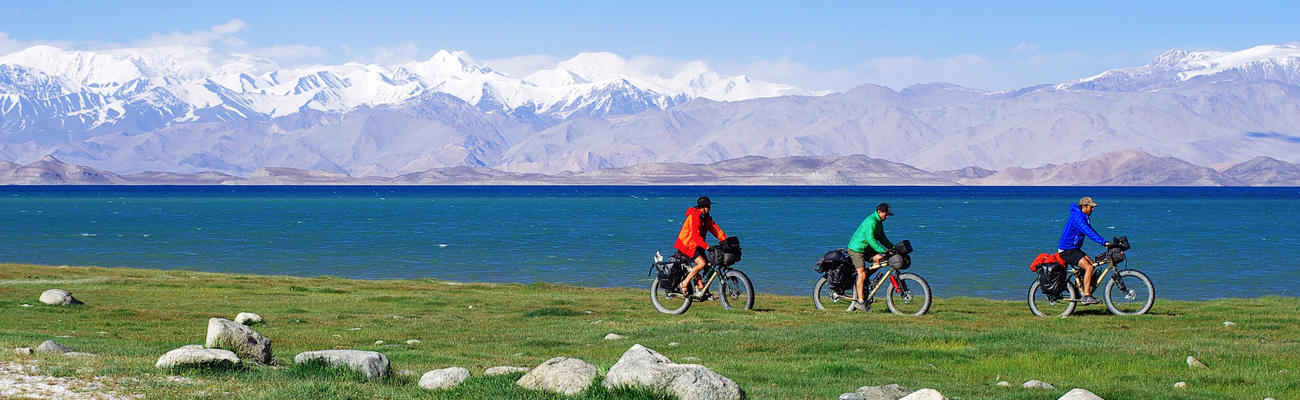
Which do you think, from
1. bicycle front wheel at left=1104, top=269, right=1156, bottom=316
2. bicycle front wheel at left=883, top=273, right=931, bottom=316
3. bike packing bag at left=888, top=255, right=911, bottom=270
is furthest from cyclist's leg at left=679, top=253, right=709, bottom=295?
bicycle front wheel at left=1104, top=269, right=1156, bottom=316

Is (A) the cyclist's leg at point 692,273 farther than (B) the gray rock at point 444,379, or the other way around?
(A) the cyclist's leg at point 692,273

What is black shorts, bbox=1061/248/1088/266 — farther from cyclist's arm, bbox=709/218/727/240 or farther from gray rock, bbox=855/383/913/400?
gray rock, bbox=855/383/913/400

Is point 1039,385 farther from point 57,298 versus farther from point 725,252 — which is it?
point 57,298

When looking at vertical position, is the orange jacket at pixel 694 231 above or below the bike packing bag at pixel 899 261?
above

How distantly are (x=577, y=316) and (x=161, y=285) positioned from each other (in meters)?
15.9

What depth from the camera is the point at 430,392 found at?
13039 millimetres

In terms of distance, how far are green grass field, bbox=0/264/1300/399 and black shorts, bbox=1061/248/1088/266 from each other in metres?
1.11

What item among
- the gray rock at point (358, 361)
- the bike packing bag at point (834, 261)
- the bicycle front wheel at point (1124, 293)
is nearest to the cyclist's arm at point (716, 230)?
the bike packing bag at point (834, 261)

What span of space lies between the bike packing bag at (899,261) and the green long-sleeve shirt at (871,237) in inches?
10.2

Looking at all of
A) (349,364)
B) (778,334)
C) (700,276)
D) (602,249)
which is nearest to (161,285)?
(700,276)

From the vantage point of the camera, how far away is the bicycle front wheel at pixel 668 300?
26438mm

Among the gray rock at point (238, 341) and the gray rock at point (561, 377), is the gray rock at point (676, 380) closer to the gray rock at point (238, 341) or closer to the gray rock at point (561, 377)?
the gray rock at point (561, 377)

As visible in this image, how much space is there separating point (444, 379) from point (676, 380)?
2.78m

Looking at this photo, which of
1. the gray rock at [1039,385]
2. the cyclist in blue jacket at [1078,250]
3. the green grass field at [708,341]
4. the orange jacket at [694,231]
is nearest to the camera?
the green grass field at [708,341]
